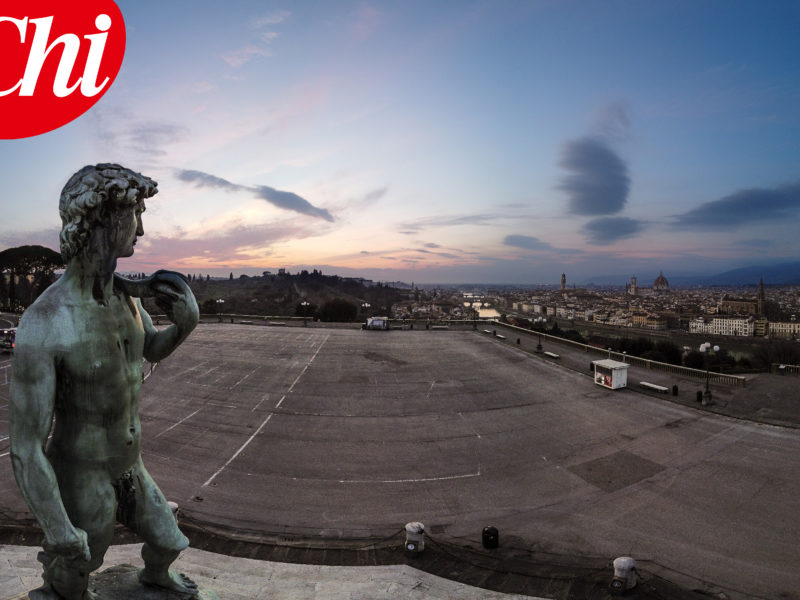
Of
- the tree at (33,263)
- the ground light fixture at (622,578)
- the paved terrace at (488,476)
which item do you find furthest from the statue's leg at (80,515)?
the tree at (33,263)

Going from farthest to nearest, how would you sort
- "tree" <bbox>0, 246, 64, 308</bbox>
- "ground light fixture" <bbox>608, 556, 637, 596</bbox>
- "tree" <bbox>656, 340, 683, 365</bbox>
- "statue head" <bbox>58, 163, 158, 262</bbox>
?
1. "tree" <bbox>0, 246, 64, 308</bbox>
2. "tree" <bbox>656, 340, 683, 365</bbox>
3. "ground light fixture" <bbox>608, 556, 637, 596</bbox>
4. "statue head" <bbox>58, 163, 158, 262</bbox>

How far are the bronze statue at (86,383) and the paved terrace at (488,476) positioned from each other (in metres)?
5.22

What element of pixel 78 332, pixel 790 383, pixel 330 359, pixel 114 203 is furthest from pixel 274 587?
pixel 790 383

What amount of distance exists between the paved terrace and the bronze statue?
522 centimetres

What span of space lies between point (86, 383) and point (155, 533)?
4.27 ft

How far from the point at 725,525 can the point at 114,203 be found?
11529 millimetres

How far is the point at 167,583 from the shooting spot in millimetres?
3256

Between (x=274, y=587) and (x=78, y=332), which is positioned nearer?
(x=78, y=332)

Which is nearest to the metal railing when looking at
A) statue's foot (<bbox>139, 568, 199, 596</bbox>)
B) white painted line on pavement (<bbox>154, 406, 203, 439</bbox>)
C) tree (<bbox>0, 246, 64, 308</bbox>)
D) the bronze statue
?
statue's foot (<bbox>139, 568, 199, 596</bbox>)

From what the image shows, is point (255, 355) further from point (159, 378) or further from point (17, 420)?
point (17, 420)

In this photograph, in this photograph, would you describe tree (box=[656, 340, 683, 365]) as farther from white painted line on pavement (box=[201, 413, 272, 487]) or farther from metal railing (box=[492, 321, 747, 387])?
white painted line on pavement (box=[201, 413, 272, 487])

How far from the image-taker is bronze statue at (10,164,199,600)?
2.38 metres

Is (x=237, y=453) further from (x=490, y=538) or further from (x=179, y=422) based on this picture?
(x=490, y=538)

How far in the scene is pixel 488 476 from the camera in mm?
10797
